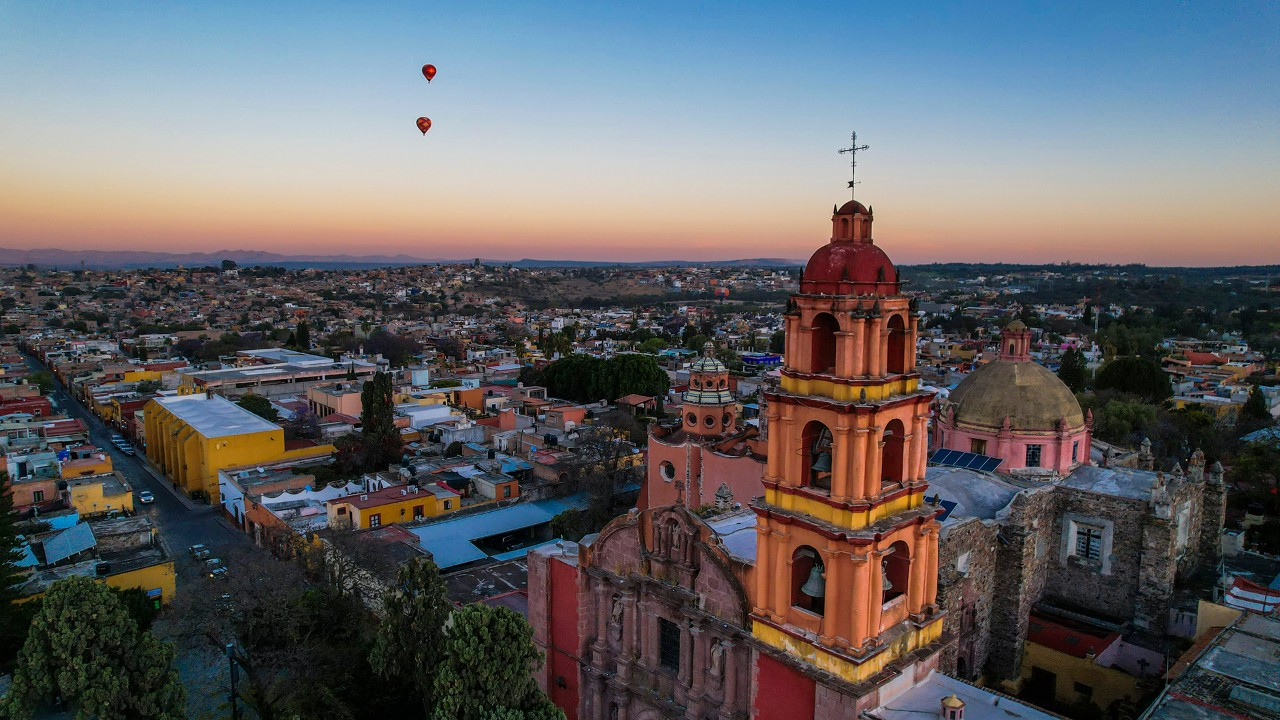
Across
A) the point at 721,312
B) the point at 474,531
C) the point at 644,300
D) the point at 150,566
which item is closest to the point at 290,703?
the point at 150,566

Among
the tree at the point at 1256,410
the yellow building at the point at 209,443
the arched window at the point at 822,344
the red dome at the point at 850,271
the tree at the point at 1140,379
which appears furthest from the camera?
the tree at the point at 1140,379

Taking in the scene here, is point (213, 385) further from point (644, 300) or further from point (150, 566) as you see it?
point (644, 300)

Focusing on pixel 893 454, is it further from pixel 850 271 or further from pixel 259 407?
pixel 259 407

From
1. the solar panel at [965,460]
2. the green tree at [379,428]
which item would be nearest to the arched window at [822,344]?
the solar panel at [965,460]

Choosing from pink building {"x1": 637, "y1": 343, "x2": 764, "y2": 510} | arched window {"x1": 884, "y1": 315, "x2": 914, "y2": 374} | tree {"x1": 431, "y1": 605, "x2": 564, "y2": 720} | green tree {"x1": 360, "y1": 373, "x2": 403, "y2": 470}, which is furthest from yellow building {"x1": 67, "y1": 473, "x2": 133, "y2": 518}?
arched window {"x1": 884, "y1": 315, "x2": 914, "y2": 374}

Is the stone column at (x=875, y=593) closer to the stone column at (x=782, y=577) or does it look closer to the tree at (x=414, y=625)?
the stone column at (x=782, y=577)

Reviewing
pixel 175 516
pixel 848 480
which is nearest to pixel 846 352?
pixel 848 480
